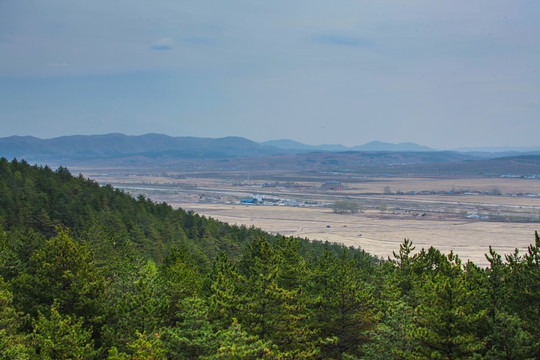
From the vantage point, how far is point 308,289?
24.9m

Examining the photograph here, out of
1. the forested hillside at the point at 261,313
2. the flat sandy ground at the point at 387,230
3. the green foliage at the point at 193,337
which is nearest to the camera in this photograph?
the forested hillside at the point at 261,313

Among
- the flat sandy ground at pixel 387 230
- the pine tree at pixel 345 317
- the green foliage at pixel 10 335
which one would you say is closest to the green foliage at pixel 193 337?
the green foliage at pixel 10 335

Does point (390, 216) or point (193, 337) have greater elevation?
point (193, 337)

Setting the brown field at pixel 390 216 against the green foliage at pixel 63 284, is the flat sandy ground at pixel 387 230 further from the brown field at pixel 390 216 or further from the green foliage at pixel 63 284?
the green foliage at pixel 63 284

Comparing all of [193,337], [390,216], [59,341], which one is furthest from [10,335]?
[390,216]

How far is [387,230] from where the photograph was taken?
312 feet

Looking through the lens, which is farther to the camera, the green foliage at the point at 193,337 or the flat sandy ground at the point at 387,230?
the flat sandy ground at the point at 387,230

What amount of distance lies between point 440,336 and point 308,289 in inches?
377

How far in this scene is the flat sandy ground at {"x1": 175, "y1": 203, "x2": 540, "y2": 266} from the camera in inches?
3046

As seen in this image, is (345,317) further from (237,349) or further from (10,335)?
(10,335)

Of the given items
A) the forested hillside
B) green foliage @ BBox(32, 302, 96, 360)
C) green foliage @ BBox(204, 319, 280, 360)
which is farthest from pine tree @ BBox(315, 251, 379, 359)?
green foliage @ BBox(32, 302, 96, 360)

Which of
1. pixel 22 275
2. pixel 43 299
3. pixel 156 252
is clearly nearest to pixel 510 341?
pixel 43 299

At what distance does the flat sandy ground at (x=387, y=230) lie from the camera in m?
77.4

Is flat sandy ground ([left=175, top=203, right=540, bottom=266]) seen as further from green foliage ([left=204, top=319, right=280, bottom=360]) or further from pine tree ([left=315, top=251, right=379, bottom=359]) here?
green foliage ([left=204, top=319, right=280, bottom=360])
